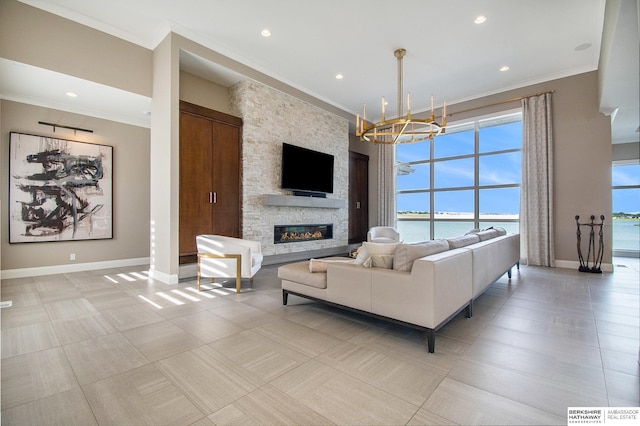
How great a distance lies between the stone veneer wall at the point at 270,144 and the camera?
17.5 ft

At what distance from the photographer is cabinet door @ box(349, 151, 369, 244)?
318 inches

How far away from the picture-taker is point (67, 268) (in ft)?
16.8

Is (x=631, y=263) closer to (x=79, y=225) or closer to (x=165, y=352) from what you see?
(x=165, y=352)

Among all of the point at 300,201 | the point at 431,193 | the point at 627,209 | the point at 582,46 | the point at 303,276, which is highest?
the point at 582,46

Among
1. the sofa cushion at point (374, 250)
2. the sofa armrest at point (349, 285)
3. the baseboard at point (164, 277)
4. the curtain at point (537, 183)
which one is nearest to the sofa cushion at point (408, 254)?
the sofa cushion at point (374, 250)

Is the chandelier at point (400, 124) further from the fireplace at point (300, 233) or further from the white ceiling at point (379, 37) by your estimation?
the fireplace at point (300, 233)

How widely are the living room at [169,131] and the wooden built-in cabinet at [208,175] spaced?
0.72ft

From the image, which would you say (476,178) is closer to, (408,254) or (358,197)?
(358,197)

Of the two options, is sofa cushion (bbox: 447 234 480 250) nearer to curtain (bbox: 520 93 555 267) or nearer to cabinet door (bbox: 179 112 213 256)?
curtain (bbox: 520 93 555 267)

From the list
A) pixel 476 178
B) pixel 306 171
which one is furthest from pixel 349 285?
pixel 476 178

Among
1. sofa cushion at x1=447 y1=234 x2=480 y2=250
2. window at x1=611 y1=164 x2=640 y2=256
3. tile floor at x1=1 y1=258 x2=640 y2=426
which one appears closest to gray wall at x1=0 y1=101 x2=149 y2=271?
tile floor at x1=1 y1=258 x2=640 y2=426

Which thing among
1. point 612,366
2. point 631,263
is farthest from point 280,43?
point 631,263

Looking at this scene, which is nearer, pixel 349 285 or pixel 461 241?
pixel 349 285

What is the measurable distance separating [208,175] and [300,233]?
2.36 metres
